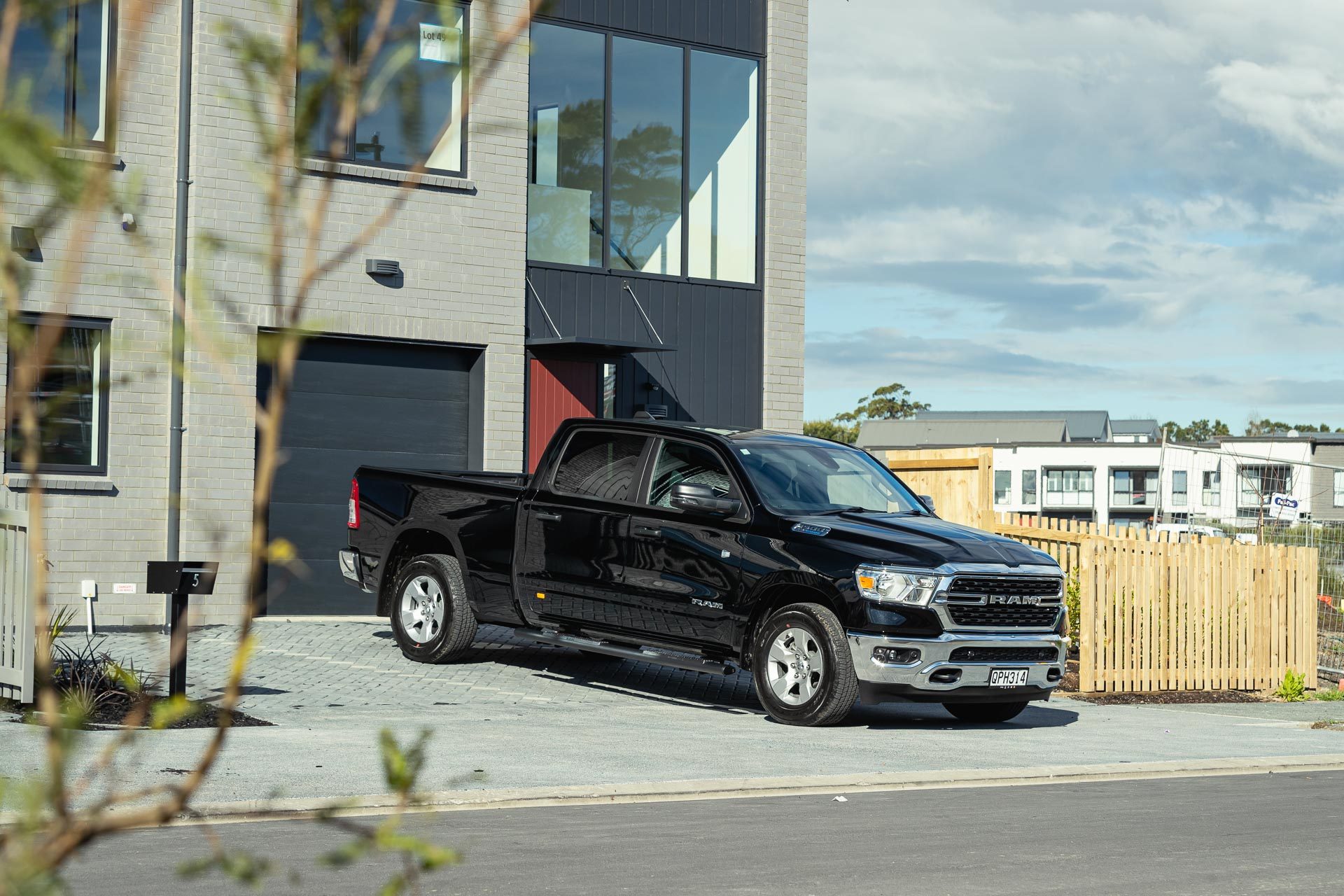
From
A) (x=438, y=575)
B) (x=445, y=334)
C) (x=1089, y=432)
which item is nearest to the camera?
(x=438, y=575)

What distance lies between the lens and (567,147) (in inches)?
776

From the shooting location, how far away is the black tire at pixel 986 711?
12711mm

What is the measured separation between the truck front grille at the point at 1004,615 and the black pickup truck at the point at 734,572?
0.05 feet

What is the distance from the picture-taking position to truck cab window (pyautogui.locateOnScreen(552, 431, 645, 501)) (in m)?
12.9

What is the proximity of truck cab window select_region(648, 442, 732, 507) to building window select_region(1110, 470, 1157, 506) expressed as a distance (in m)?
77.9

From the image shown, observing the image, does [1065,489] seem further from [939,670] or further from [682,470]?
[939,670]

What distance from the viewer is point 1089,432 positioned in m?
116

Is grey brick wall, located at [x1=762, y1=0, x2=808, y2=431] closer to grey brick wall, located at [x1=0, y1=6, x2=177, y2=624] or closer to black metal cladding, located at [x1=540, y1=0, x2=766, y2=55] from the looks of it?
black metal cladding, located at [x1=540, y1=0, x2=766, y2=55]

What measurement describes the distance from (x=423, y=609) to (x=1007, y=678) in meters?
4.98

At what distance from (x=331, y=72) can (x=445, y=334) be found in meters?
16.4

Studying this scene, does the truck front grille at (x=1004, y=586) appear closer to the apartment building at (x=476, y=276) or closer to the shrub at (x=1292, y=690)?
the shrub at (x=1292, y=690)

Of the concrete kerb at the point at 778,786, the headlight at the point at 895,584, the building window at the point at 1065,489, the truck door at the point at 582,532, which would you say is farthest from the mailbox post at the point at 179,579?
the building window at the point at 1065,489

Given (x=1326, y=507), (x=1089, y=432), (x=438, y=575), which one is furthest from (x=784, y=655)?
(x=1089, y=432)

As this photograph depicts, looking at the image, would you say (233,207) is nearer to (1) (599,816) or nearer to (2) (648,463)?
(2) (648,463)
